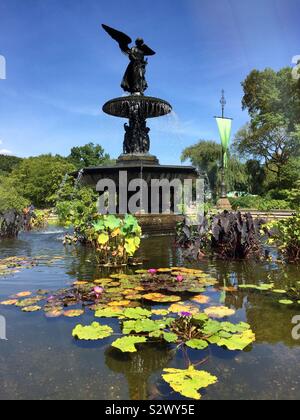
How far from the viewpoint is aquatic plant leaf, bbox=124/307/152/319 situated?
3.69 meters

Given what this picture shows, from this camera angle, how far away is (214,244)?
768 centimetres

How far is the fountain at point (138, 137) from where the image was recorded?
488 inches

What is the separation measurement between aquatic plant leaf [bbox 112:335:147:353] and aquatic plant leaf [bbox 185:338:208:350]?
0.38m

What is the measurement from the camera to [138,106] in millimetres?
14609

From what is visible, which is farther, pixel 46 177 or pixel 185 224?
pixel 46 177

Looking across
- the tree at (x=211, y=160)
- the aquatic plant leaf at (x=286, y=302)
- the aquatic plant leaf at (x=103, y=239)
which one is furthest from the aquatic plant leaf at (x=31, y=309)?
the tree at (x=211, y=160)

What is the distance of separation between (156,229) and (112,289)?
700 centimetres

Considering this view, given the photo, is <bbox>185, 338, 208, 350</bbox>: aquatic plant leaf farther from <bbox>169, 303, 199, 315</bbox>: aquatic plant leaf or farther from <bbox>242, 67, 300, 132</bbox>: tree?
<bbox>242, 67, 300, 132</bbox>: tree

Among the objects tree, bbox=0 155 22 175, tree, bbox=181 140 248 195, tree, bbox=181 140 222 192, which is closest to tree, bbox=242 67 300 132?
tree, bbox=181 140 248 195

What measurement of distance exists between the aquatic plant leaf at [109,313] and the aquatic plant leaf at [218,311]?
0.92 metres

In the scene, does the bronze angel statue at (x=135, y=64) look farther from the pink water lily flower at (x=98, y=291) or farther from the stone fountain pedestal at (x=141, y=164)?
the pink water lily flower at (x=98, y=291)

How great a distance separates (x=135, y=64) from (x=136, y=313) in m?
13.4
